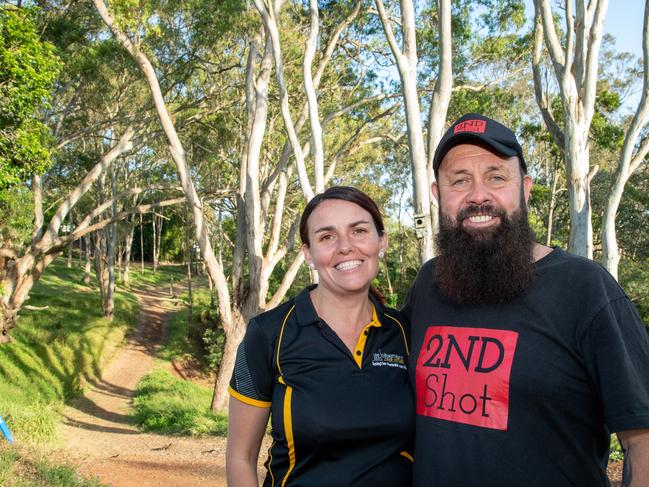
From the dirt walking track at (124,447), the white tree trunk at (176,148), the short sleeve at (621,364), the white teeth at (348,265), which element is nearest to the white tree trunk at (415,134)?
the white teeth at (348,265)

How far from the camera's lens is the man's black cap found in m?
2.00

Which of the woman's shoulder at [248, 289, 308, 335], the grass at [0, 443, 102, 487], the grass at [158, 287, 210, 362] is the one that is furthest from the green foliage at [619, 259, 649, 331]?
the woman's shoulder at [248, 289, 308, 335]

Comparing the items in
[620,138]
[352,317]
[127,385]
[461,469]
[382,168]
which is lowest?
[127,385]

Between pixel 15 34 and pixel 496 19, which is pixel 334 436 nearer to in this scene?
pixel 15 34

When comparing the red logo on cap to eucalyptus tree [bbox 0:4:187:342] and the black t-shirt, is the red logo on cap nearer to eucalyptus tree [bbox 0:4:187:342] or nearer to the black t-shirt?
the black t-shirt

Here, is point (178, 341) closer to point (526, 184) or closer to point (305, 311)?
point (305, 311)

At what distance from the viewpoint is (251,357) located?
7.00 feet

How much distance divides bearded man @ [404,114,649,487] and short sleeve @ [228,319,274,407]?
523mm

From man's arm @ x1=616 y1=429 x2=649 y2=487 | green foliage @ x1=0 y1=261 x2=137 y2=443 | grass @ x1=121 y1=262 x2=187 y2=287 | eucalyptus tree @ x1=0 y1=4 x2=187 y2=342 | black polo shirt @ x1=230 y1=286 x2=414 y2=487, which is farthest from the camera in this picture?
grass @ x1=121 y1=262 x2=187 y2=287

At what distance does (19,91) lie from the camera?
8570 millimetres

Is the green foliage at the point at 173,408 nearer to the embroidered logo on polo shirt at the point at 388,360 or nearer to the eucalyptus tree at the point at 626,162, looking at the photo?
the eucalyptus tree at the point at 626,162

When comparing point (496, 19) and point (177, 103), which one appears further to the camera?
point (177, 103)

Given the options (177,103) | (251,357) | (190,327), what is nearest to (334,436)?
(251,357)

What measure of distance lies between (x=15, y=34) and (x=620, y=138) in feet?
33.8
